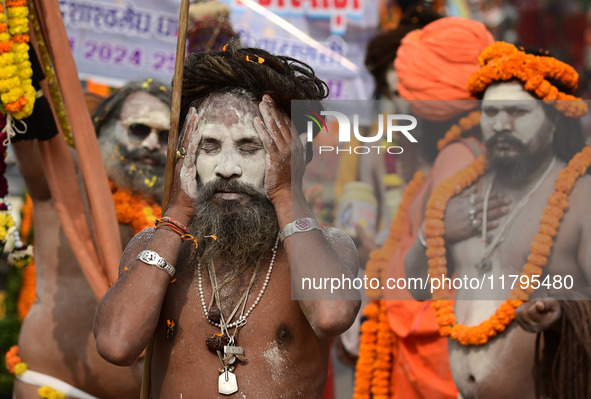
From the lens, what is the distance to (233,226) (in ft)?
11.0

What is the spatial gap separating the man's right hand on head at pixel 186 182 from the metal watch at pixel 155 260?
0.20 metres

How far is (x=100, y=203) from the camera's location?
15.0 feet

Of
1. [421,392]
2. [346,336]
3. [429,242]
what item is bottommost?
[421,392]

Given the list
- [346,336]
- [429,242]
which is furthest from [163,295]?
[346,336]

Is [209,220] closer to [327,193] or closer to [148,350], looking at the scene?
[148,350]

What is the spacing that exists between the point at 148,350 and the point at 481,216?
194cm

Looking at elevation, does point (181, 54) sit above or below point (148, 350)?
above

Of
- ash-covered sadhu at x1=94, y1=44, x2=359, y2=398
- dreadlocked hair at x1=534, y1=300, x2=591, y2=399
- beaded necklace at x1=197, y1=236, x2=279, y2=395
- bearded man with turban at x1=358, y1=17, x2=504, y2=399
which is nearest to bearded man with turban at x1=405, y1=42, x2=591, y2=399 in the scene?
dreadlocked hair at x1=534, y1=300, x2=591, y2=399

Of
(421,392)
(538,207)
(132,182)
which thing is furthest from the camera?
(132,182)

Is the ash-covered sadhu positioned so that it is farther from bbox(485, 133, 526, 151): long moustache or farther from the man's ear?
bbox(485, 133, 526, 151): long moustache

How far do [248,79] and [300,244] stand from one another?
69cm

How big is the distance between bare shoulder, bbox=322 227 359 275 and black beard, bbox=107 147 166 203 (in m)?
2.20

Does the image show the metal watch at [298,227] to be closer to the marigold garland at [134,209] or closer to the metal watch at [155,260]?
the metal watch at [155,260]

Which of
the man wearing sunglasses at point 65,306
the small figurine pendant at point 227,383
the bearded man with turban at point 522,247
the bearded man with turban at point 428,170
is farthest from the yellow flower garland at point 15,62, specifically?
the bearded man with turban at point 522,247
